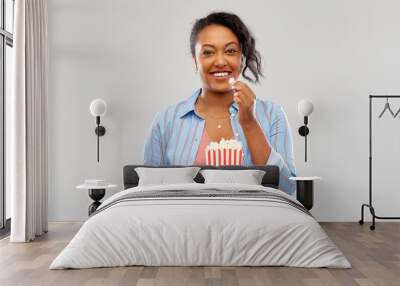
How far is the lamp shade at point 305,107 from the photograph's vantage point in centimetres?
732

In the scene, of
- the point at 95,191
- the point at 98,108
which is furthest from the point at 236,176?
the point at 98,108

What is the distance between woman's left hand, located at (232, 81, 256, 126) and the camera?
7.50 meters

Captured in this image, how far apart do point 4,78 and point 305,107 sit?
3.63 meters

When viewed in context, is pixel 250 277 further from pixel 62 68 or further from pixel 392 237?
pixel 62 68

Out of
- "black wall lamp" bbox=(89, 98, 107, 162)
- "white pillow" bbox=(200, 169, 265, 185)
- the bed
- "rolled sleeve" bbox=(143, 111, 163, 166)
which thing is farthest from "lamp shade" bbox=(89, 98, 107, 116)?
the bed

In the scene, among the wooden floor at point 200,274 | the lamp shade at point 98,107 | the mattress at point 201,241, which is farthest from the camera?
the lamp shade at point 98,107

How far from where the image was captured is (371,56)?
7.61m

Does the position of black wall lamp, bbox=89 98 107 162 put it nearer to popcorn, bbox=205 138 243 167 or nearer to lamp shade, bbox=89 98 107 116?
lamp shade, bbox=89 98 107 116

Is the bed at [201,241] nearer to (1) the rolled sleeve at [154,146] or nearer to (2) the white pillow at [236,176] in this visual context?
(2) the white pillow at [236,176]

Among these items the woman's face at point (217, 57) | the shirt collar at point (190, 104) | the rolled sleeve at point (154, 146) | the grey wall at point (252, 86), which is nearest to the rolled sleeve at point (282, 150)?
the grey wall at point (252, 86)

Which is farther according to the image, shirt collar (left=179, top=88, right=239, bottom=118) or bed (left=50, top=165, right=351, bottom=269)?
shirt collar (left=179, top=88, right=239, bottom=118)

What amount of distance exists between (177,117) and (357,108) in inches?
90.6

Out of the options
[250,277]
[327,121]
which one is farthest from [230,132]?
[250,277]

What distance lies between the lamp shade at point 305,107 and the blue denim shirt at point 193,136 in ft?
0.89
